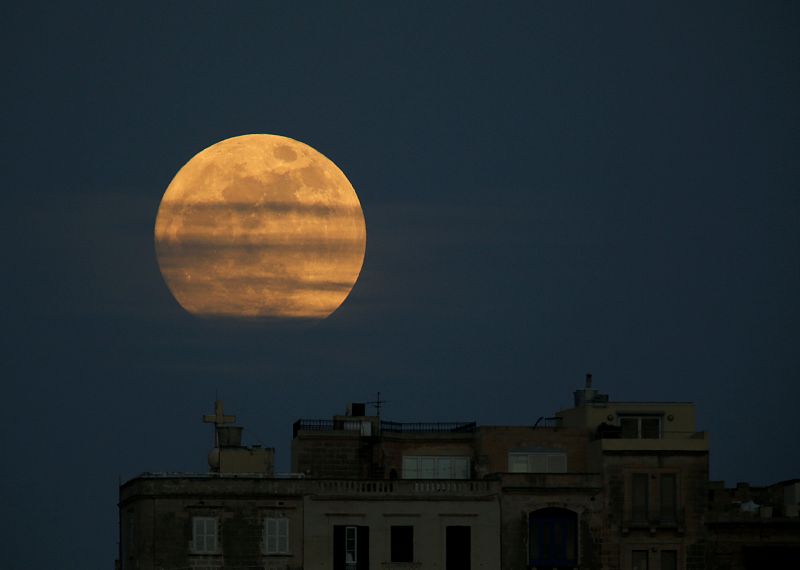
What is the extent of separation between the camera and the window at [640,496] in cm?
13338

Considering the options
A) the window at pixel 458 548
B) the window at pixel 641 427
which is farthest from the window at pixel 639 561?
the window at pixel 458 548

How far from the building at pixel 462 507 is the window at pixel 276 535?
5cm

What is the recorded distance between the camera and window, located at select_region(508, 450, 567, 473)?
446 feet

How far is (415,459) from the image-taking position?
136875 millimetres

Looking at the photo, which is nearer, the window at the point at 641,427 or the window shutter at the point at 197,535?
the window shutter at the point at 197,535

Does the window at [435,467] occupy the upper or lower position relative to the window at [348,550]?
upper

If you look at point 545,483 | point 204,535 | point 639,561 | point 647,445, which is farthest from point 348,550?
point 647,445

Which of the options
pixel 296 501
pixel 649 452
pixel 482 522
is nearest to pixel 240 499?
pixel 296 501

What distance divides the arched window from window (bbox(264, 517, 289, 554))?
1221cm

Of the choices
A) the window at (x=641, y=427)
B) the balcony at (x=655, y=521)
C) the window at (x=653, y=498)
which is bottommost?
the balcony at (x=655, y=521)

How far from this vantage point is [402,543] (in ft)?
432

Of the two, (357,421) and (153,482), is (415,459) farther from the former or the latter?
(153,482)

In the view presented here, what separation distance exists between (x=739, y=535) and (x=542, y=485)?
10361mm

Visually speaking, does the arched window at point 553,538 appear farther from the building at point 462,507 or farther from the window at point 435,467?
the window at point 435,467
